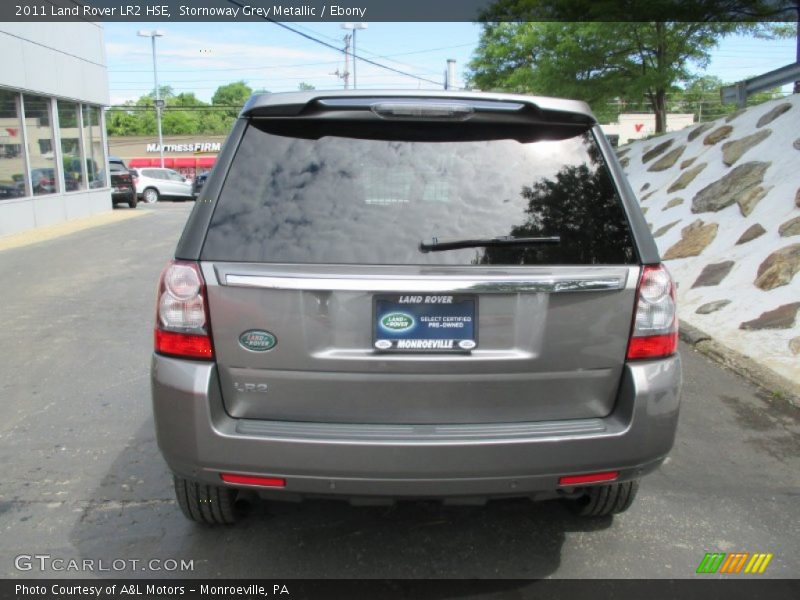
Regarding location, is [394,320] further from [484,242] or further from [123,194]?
[123,194]

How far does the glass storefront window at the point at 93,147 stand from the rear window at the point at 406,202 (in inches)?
819

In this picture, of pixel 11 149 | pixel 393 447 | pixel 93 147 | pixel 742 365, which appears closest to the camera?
pixel 393 447

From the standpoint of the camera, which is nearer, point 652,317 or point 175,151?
point 652,317

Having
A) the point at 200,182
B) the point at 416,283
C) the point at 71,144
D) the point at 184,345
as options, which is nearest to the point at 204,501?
the point at 184,345

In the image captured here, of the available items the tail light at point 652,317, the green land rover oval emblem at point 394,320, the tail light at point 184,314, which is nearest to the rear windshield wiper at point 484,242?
the green land rover oval emblem at point 394,320

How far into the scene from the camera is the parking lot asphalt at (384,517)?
2.88 m

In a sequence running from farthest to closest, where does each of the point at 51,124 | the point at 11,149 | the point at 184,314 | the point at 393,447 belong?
1. the point at 51,124
2. the point at 11,149
3. the point at 184,314
4. the point at 393,447

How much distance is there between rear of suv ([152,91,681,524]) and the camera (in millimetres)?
2363

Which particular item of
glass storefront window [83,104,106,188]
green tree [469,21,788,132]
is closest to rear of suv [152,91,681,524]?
green tree [469,21,788,132]

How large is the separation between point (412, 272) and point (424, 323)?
19 cm

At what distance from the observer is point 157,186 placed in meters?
30.1

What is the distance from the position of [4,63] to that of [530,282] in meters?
16.8

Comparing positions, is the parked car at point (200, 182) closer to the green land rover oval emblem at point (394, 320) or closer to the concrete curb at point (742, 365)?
the green land rover oval emblem at point (394, 320)

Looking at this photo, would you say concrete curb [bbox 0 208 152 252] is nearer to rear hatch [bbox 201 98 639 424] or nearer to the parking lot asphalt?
the parking lot asphalt
